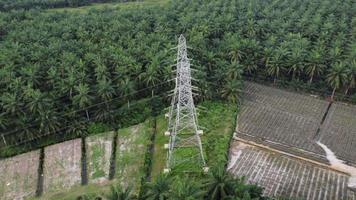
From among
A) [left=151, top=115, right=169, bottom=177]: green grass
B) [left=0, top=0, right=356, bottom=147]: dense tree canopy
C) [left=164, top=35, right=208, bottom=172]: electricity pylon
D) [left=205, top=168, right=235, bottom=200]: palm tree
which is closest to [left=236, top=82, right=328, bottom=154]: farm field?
[left=0, top=0, right=356, bottom=147]: dense tree canopy

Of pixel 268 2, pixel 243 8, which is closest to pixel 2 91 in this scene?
pixel 243 8

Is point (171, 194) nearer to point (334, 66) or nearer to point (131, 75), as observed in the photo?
point (131, 75)

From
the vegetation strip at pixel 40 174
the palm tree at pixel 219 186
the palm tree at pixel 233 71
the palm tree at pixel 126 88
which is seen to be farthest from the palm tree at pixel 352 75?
the vegetation strip at pixel 40 174

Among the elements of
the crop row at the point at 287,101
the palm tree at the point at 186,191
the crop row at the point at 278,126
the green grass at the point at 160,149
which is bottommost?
the green grass at the point at 160,149

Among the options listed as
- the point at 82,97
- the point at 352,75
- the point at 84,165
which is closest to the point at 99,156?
the point at 84,165

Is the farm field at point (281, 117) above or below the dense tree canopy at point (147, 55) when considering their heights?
below

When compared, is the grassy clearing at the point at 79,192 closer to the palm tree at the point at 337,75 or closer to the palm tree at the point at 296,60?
the palm tree at the point at 296,60

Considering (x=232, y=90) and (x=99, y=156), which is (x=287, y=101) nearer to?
(x=232, y=90)
